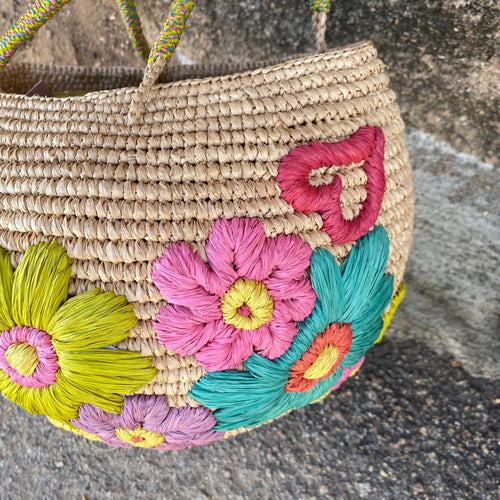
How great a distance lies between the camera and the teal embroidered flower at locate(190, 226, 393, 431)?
19.0 inches

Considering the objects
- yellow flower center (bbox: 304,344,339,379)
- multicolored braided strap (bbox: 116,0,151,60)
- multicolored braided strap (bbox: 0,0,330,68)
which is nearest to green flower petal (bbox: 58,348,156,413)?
yellow flower center (bbox: 304,344,339,379)

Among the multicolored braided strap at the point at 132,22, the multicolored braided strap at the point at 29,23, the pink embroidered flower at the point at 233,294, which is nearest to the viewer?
the pink embroidered flower at the point at 233,294

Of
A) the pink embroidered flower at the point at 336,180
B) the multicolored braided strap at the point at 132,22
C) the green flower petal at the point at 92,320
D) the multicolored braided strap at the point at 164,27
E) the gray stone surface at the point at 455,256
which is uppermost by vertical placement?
the multicolored braided strap at the point at 164,27

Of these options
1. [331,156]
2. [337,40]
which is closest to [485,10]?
[337,40]

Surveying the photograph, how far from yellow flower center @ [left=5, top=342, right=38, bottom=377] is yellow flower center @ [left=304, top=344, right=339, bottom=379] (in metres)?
0.27

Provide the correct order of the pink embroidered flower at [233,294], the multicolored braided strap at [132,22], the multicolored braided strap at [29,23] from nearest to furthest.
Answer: the pink embroidered flower at [233,294], the multicolored braided strap at [29,23], the multicolored braided strap at [132,22]

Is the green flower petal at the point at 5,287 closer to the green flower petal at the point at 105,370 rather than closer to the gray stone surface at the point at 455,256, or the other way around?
the green flower petal at the point at 105,370

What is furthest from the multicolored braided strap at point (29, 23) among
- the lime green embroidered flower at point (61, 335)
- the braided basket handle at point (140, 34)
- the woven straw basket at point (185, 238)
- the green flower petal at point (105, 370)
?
the green flower petal at point (105, 370)

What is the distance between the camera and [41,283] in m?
0.45

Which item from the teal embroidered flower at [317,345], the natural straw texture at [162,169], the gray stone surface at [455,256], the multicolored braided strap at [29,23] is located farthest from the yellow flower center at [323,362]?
the multicolored braided strap at [29,23]

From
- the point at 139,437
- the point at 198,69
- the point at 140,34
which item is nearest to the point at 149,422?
the point at 139,437

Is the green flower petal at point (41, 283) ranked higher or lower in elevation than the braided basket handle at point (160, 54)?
lower

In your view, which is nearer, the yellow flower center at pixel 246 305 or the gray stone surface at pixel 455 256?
the yellow flower center at pixel 246 305

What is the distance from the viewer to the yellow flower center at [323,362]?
51 cm
